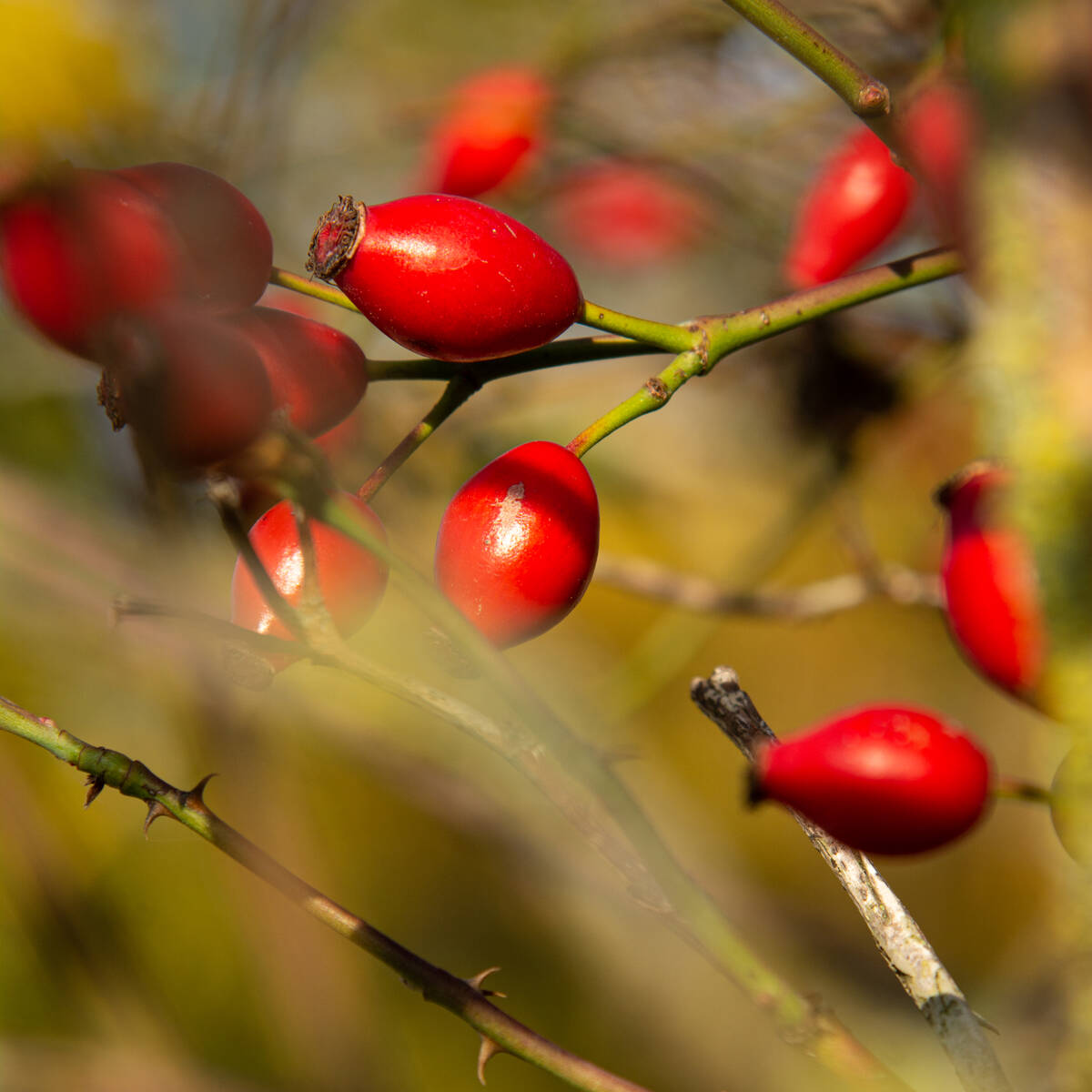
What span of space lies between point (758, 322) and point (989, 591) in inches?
10.7

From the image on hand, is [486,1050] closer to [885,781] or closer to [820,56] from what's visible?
[885,781]

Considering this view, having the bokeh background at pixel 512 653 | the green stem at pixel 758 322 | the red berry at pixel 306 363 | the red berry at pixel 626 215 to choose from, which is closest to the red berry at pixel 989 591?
the green stem at pixel 758 322

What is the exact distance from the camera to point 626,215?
6.61ft

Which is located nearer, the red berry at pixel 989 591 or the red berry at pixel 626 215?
the red berry at pixel 989 591

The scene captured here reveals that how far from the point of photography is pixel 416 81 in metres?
2.50

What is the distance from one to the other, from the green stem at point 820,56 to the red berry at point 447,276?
19 centimetres

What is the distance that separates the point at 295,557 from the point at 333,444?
0.44 metres

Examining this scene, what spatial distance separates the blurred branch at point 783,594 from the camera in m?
1.53

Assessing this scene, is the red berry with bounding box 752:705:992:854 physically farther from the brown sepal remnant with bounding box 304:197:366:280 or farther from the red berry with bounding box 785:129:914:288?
the red berry with bounding box 785:129:914:288

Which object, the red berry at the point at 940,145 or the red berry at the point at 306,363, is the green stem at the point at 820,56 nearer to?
the red berry at the point at 940,145

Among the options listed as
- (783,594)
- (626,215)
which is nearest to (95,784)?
(783,594)

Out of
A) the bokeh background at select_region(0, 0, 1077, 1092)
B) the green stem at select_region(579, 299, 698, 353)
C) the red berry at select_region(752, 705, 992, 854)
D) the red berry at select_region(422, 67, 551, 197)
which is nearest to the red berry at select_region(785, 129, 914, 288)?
the bokeh background at select_region(0, 0, 1077, 1092)

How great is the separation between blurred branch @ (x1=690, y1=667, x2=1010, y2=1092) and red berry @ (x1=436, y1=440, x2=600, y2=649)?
0.12 meters

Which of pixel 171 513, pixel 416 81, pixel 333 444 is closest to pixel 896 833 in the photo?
pixel 333 444
